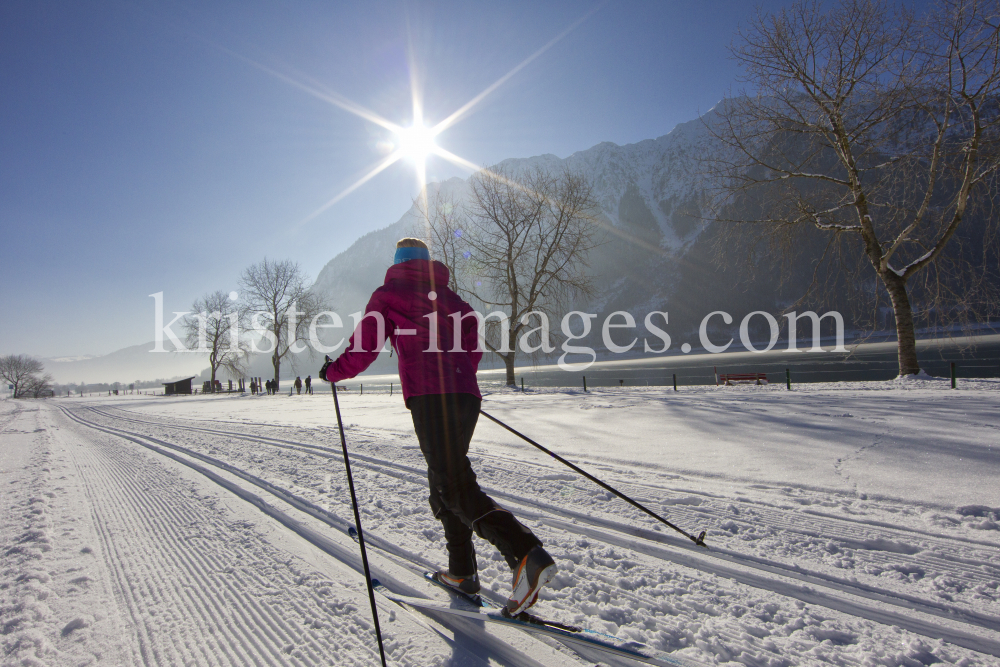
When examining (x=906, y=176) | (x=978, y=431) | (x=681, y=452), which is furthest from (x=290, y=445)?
(x=906, y=176)

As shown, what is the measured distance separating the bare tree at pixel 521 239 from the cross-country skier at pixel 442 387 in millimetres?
18021

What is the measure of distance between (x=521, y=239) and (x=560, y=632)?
66.8 ft

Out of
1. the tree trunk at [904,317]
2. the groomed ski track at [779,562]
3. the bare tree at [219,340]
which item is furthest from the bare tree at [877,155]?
the bare tree at [219,340]

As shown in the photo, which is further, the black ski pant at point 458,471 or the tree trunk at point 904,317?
the tree trunk at point 904,317

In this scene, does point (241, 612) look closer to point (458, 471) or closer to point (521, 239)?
point (458, 471)

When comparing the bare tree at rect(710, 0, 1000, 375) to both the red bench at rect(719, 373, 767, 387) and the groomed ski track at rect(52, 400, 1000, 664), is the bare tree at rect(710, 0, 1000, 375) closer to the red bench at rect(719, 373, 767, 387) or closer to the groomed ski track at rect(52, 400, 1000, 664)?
the red bench at rect(719, 373, 767, 387)

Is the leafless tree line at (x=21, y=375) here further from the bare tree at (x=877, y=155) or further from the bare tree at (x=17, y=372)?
the bare tree at (x=877, y=155)

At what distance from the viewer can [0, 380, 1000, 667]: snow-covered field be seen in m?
1.73

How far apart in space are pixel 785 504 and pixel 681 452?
1944 millimetres

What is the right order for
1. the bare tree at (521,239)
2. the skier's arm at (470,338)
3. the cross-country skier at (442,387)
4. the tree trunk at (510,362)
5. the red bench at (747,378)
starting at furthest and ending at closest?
the tree trunk at (510,362)
the bare tree at (521,239)
the red bench at (747,378)
the skier's arm at (470,338)
the cross-country skier at (442,387)

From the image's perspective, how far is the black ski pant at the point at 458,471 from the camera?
1902mm

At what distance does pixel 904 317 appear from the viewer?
11336 millimetres

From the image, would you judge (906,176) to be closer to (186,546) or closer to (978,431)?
(978,431)

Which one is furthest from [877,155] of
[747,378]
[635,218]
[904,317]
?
[635,218]
